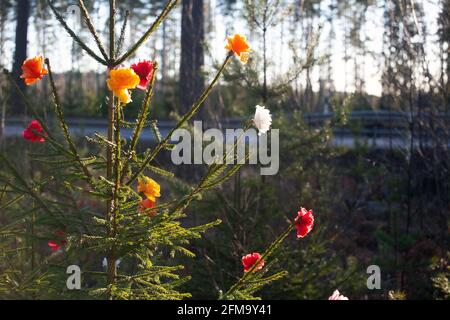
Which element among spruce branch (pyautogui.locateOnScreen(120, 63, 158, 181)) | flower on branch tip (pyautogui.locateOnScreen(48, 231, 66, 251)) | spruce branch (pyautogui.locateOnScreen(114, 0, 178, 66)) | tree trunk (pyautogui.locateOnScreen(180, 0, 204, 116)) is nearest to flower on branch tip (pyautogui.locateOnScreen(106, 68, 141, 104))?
spruce branch (pyautogui.locateOnScreen(120, 63, 158, 181))

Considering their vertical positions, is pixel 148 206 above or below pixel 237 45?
below

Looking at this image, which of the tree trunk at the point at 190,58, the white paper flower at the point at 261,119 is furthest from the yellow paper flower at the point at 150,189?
the tree trunk at the point at 190,58

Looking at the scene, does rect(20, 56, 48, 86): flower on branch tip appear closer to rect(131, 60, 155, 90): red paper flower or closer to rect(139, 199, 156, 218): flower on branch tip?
rect(131, 60, 155, 90): red paper flower

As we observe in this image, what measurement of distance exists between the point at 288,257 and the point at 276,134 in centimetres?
115

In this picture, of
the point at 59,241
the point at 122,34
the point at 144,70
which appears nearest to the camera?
the point at 144,70

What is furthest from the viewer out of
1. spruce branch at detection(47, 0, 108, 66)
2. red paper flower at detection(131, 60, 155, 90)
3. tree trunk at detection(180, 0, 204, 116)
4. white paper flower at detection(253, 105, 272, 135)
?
tree trunk at detection(180, 0, 204, 116)

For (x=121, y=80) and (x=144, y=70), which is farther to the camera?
(x=144, y=70)

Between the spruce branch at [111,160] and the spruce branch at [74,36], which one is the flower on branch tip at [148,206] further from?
the spruce branch at [74,36]

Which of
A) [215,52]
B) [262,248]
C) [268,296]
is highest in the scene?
[215,52]

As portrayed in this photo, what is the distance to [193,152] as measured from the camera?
6.14m

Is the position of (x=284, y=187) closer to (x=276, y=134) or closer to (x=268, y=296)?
(x=276, y=134)

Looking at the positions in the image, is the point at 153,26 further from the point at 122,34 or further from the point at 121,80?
the point at 121,80

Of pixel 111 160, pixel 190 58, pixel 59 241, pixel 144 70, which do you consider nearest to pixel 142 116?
Answer: pixel 144 70

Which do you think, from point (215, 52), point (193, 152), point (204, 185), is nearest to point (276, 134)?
point (193, 152)
